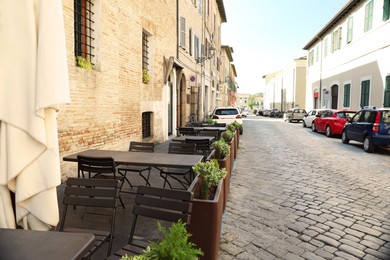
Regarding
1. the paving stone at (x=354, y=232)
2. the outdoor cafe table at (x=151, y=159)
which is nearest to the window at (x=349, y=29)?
the paving stone at (x=354, y=232)

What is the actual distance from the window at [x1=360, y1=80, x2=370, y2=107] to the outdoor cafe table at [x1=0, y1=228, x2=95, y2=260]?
19.6 m

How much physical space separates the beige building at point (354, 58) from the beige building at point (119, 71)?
10409 mm

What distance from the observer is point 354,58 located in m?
20.5

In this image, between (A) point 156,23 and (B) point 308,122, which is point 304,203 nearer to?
(A) point 156,23

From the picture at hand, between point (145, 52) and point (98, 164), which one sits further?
point (145, 52)

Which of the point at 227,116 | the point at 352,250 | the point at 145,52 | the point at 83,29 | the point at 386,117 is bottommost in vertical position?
the point at 352,250

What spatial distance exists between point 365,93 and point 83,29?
17.1 metres

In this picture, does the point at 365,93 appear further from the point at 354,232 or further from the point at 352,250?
the point at 352,250

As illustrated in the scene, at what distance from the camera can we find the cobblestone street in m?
3.82

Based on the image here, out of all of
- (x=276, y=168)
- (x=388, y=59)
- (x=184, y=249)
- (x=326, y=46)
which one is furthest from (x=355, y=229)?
(x=326, y=46)

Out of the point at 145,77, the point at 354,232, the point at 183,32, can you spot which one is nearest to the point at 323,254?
the point at 354,232

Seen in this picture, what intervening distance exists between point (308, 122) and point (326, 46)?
8.48m

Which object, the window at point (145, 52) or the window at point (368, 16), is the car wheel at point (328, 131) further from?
the window at point (145, 52)

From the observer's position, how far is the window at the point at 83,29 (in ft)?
23.7
